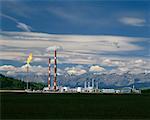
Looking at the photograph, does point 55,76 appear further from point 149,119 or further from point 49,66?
point 149,119

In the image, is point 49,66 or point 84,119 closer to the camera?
point 84,119

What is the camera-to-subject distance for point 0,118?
23922 mm

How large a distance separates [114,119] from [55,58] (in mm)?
105293

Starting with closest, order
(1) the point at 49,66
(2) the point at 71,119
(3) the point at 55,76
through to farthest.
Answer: (2) the point at 71,119, (3) the point at 55,76, (1) the point at 49,66

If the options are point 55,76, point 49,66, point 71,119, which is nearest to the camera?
point 71,119

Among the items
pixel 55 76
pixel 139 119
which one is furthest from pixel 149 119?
pixel 55 76

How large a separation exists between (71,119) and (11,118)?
3969mm

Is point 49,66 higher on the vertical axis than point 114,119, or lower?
higher

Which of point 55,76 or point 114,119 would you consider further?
point 55,76

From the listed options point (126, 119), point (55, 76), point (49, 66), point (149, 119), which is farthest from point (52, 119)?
point (49, 66)

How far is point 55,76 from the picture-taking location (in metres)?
123

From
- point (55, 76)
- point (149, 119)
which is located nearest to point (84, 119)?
point (149, 119)

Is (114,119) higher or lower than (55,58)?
lower

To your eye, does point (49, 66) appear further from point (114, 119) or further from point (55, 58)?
point (114, 119)
